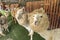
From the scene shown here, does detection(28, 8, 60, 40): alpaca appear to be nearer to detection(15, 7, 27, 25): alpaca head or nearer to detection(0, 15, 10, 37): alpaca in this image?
detection(15, 7, 27, 25): alpaca head

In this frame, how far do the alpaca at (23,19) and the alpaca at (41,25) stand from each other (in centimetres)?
3

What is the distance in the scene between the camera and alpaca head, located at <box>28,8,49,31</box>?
3.67 feet

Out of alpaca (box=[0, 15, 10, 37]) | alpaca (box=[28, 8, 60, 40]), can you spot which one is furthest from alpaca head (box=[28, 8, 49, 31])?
alpaca (box=[0, 15, 10, 37])

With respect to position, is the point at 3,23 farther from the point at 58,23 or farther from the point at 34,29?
the point at 58,23

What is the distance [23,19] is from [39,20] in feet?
0.43

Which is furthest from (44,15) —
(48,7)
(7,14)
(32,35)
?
(7,14)

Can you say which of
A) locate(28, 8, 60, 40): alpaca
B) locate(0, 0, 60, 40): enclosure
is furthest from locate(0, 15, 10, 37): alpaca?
locate(28, 8, 60, 40): alpaca

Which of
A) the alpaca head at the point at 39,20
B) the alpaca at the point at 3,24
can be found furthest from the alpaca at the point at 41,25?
the alpaca at the point at 3,24

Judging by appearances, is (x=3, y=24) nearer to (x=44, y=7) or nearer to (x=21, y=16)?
(x=21, y=16)

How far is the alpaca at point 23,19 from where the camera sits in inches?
45.5

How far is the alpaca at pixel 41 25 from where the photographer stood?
112 centimetres

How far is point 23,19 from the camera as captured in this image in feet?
3.82

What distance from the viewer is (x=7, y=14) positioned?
116 centimetres

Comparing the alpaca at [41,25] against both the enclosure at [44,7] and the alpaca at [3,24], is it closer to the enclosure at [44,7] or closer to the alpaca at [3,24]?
the enclosure at [44,7]
